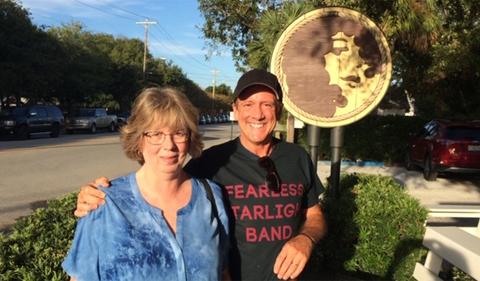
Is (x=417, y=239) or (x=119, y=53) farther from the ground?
(x=119, y=53)

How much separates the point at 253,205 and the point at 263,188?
88 mm

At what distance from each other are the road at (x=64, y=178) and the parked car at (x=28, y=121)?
541cm

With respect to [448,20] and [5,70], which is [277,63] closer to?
[448,20]

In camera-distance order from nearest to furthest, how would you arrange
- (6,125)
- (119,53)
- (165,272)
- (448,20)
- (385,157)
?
(165,272) → (448,20) → (385,157) → (6,125) → (119,53)

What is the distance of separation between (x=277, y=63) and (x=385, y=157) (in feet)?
43.0

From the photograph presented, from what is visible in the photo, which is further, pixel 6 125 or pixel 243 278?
pixel 6 125

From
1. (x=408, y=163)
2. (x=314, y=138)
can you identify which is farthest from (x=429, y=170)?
(x=314, y=138)

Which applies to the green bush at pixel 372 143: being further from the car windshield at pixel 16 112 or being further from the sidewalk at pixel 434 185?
the car windshield at pixel 16 112

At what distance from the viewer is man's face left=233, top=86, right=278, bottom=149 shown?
92.7 inches

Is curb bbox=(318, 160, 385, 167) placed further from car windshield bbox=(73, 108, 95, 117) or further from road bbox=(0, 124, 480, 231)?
car windshield bbox=(73, 108, 95, 117)

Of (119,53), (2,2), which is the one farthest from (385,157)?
(119,53)

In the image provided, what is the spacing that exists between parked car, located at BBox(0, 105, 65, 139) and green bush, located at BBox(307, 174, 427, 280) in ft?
70.4

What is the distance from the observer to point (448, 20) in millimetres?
14281

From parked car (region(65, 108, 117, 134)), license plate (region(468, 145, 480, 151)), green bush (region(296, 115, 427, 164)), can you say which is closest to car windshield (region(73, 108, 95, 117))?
parked car (region(65, 108, 117, 134))
